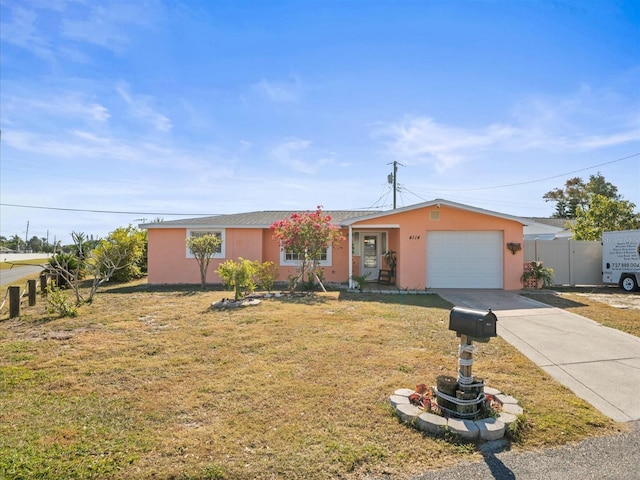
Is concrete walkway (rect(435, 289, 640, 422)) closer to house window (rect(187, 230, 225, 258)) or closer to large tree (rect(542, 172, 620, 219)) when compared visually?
house window (rect(187, 230, 225, 258))

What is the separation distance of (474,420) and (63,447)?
3.52 metres

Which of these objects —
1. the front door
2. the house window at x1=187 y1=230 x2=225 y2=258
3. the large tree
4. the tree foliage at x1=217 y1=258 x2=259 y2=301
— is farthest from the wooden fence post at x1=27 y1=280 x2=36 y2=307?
the large tree

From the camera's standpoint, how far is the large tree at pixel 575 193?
33.8 metres

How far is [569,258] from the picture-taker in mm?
15172

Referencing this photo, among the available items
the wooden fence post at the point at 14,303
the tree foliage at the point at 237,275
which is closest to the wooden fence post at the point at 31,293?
the wooden fence post at the point at 14,303

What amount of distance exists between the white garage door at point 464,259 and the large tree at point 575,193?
91.6 ft

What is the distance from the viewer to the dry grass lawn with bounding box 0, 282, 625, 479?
Answer: 2857 mm

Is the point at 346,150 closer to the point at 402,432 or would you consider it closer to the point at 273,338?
the point at 273,338

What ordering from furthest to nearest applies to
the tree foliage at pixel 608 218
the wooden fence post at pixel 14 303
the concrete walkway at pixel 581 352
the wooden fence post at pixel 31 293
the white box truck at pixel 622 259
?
the tree foliage at pixel 608 218 → the white box truck at pixel 622 259 → the wooden fence post at pixel 31 293 → the wooden fence post at pixel 14 303 → the concrete walkway at pixel 581 352

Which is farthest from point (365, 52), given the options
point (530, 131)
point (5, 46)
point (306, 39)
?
point (5, 46)

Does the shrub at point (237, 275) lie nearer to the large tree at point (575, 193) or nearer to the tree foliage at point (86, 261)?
the tree foliage at point (86, 261)

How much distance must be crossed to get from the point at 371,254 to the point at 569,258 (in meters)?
8.09

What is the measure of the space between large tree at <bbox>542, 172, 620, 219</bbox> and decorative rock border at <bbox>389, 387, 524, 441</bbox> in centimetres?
3830

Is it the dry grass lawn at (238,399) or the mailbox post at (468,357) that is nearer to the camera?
the dry grass lawn at (238,399)
